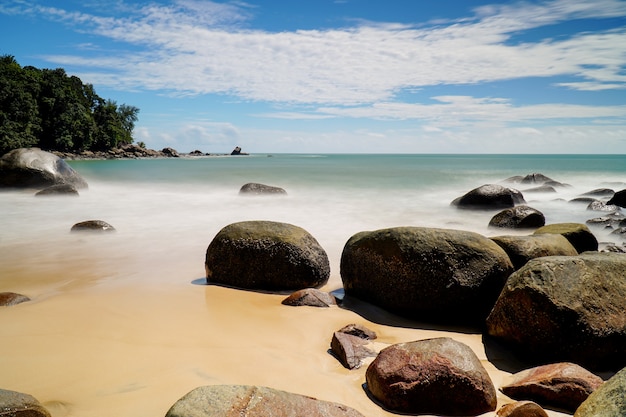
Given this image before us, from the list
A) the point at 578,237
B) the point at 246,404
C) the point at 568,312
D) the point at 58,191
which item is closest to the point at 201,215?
the point at 58,191

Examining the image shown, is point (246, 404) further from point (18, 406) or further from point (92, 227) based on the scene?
point (92, 227)

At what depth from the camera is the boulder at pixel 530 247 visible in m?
4.85

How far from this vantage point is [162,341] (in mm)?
3547

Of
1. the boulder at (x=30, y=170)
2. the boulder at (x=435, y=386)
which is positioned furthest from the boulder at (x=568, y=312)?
the boulder at (x=30, y=170)

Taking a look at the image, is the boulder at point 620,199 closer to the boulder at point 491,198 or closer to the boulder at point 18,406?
the boulder at point 491,198

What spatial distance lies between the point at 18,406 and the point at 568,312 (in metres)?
3.57

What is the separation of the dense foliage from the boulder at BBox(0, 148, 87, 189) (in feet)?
96.9

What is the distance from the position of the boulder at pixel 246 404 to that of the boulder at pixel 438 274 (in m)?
2.18

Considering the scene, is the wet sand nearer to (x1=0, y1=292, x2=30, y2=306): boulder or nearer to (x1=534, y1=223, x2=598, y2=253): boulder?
(x1=0, y1=292, x2=30, y2=306): boulder

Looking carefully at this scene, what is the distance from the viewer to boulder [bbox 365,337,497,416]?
8.91 ft

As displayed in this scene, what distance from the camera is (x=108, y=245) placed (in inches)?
308

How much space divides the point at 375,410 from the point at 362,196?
50.4 feet

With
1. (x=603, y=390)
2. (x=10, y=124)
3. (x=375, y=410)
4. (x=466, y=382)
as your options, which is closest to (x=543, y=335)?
(x=466, y=382)

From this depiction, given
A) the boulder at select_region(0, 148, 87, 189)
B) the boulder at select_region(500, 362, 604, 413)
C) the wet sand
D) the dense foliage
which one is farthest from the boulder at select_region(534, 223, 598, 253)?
the dense foliage
